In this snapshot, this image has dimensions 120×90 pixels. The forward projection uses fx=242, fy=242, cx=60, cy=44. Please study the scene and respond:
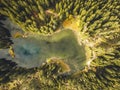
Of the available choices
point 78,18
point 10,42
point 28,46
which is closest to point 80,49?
point 78,18

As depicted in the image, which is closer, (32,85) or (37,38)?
(32,85)

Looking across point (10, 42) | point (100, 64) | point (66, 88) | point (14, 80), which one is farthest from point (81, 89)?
→ point (10, 42)

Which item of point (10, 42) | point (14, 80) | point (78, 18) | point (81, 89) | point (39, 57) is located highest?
point (78, 18)

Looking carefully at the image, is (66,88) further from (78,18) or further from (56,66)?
(78,18)

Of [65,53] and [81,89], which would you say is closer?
[81,89]

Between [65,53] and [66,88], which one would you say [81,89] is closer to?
[66,88]

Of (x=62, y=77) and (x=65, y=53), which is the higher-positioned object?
(x=65, y=53)
